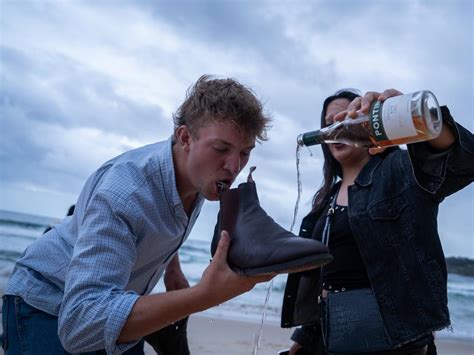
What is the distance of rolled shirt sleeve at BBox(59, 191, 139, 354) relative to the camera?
1.50 m

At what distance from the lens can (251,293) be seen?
11102mm

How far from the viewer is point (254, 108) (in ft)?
6.73

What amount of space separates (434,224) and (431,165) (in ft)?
1.52

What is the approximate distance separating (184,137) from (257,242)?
0.76 m

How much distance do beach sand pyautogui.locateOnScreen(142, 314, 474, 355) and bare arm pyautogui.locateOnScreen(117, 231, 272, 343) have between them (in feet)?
11.6

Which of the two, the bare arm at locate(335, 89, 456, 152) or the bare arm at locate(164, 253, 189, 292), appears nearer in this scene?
the bare arm at locate(335, 89, 456, 152)

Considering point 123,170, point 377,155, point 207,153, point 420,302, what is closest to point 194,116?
point 207,153

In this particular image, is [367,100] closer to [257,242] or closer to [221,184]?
[221,184]

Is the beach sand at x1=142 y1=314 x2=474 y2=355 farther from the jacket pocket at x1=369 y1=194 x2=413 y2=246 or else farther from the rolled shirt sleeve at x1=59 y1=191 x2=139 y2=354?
the rolled shirt sleeve at x1=59 y1=191 x2=139 y2=354

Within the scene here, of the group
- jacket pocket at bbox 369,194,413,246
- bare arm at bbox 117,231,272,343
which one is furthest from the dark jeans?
jacket pocket at bbox 369,194,413,246

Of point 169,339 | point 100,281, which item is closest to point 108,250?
point 100,281

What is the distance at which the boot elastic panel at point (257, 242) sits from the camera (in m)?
1.35

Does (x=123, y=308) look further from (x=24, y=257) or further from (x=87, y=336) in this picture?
(x=24, y=257)

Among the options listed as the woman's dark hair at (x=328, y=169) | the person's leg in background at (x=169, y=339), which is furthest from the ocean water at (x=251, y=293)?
the woman's dark hair at (x=328, y=169)
